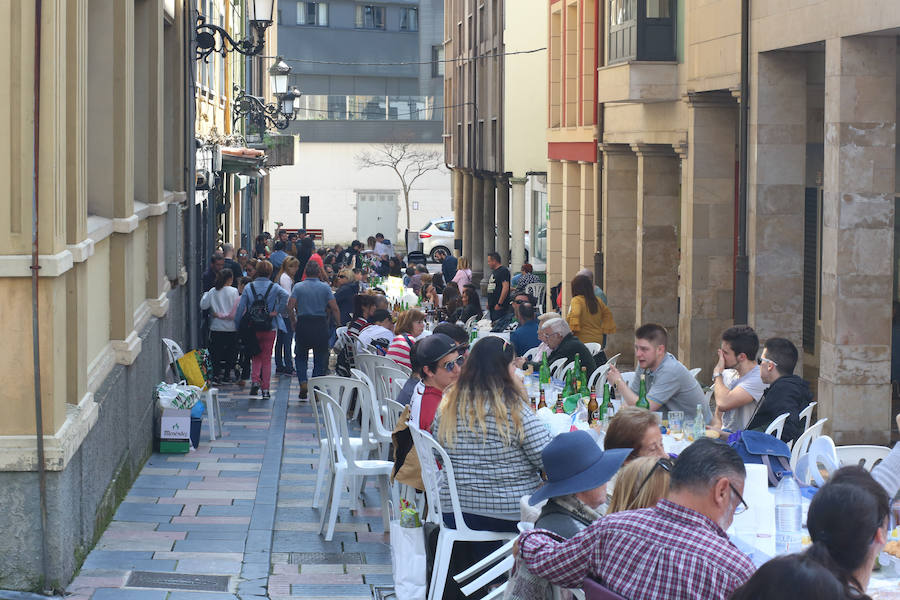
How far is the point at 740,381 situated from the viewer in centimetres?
895

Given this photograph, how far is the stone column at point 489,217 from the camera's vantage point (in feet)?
123

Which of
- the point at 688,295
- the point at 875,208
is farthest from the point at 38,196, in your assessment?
the point at 688,295

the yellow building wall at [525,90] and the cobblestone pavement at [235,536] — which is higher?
the yellow building wall at [525,90]

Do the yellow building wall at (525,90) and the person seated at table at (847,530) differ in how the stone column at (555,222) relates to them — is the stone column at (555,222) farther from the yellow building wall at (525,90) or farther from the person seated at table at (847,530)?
the person seated at table at (847,530)

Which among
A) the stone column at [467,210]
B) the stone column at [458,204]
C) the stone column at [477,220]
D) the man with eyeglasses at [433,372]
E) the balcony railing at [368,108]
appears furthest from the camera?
the balcony railing at [368,108]

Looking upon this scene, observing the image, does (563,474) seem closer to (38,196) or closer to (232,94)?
(38,196)

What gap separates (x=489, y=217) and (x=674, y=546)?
110 ft

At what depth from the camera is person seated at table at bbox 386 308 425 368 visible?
1184 cm

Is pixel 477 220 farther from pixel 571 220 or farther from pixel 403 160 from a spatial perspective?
pixel 403 160

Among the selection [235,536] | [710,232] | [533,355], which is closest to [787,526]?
[235,536]

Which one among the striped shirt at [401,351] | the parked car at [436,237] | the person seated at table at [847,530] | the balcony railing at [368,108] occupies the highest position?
the balcony railing at [368,108]

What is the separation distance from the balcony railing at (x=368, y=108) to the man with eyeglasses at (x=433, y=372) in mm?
56398

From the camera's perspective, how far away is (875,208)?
11438 mm

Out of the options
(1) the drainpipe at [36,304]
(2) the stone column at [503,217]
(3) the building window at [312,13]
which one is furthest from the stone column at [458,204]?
(1) the drainpipe at [36,304]
